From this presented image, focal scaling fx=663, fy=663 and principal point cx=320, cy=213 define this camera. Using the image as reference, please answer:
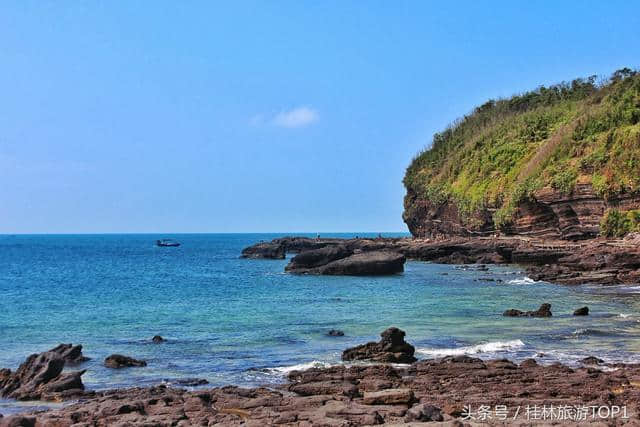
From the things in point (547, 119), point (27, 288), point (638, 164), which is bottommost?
point (27, 288)

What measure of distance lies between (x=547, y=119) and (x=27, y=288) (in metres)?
75.5

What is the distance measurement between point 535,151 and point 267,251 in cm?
4258

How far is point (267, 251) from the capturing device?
341ft

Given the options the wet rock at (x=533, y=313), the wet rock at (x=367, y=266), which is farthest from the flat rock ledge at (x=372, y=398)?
the wet rock at (x=367, y=266)

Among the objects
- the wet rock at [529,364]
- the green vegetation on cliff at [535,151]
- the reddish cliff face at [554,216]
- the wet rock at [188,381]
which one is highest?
the green vegetation on cliff at [535,151]

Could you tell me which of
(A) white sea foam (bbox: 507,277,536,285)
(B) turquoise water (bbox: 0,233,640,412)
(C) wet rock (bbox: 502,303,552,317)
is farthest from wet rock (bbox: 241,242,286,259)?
(C) wet rock (bbox: 502,303,552,317)

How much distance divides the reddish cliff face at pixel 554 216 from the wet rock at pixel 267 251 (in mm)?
26125

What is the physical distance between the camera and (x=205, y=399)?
1556cm

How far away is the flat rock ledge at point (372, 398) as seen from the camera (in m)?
13.3

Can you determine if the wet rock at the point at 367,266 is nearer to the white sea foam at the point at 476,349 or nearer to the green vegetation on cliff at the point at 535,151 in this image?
the green vegetation on cliff at the point at 535,151

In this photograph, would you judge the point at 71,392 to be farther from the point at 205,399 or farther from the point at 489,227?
the point at 489,227

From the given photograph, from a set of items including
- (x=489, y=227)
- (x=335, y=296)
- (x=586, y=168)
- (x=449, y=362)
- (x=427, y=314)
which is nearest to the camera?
(x=449, y=362)

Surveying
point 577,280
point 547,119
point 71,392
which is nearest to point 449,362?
point 71,392

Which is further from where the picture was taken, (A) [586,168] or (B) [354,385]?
(A) [586,168]
